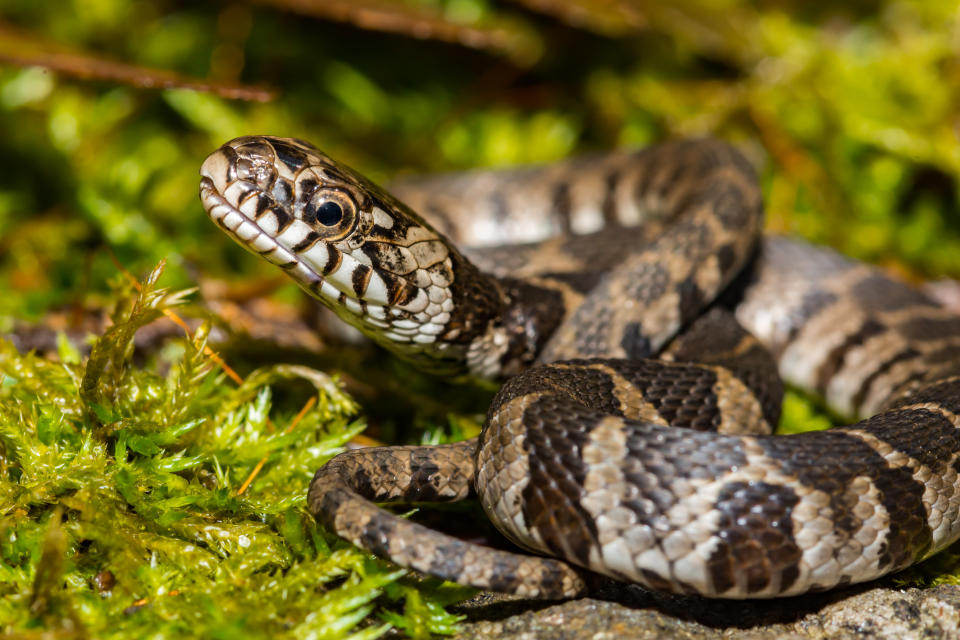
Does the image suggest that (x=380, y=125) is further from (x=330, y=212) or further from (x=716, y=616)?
(x=716, y=616)

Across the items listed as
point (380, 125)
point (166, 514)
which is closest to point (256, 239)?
point (166, 514)

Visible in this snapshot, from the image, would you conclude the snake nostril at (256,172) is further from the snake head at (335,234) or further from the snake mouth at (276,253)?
the snake mouth at (276,253)

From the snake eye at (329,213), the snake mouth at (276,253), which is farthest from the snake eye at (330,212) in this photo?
the snake mouth at (276,253)

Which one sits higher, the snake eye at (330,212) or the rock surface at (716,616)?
the snake eye at (330,212)

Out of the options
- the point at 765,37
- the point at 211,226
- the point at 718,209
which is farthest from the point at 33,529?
the point at 765,37

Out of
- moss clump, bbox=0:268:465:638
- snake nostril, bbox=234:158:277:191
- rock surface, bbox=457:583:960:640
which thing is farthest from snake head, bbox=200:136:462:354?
rock surface, bbox=457:583:960:640

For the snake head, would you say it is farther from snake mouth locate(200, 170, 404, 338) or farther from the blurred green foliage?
the blurred green foliage
